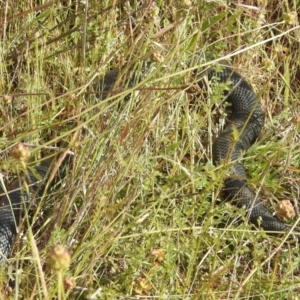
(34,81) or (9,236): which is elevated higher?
(34,81)

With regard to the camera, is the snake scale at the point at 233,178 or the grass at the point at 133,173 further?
the snake scale at the point at 233,178

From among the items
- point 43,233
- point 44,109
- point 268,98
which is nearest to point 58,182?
point 43,233

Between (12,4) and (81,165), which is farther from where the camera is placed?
(12,4)

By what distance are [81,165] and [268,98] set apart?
1547 millimetres

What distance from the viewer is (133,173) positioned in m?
2.30

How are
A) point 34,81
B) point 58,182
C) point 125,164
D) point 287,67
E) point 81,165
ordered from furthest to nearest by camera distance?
point 287,67 < point 34,81 < point 58,182 < point 81,165 < point 125,164

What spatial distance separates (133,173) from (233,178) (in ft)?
2.67

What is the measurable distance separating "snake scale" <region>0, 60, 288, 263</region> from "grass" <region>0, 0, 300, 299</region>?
0.23ft

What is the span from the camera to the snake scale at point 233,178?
2.44 meters

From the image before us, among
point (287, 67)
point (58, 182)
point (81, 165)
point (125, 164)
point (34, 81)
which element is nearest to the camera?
point (125, 164)

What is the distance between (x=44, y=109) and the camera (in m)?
2.84

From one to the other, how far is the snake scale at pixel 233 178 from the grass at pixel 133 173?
2.8 inches

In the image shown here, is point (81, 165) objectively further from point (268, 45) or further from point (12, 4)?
point (268, 45)

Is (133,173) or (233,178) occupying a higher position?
(133,173)
